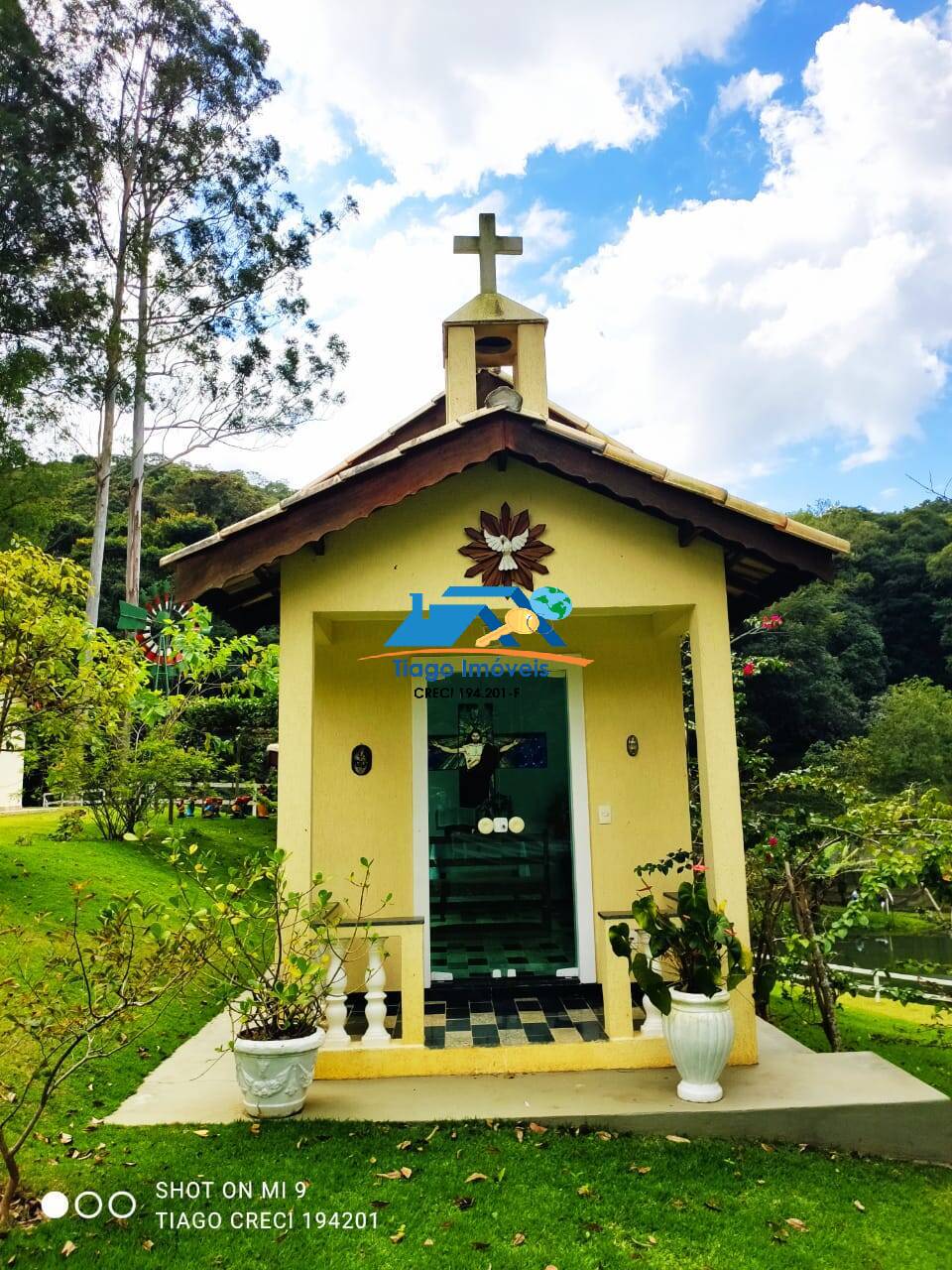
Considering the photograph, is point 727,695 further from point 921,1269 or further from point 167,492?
point 167,492

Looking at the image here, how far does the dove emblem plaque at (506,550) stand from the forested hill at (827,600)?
2769 centimetres

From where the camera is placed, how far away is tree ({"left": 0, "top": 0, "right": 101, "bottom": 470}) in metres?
21.4

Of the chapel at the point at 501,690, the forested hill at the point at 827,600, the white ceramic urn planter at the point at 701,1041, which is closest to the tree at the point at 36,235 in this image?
the forested hill at the point at 827,600

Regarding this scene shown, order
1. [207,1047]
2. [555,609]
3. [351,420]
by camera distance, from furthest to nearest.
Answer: [351,420], [207,1047], [555,609]

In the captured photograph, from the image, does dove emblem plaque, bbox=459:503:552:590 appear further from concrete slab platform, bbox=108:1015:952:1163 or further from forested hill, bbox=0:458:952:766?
forested hill, bbox=0:458:952:766

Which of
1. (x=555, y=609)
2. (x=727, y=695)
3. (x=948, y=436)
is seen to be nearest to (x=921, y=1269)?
(x=727, y=695)

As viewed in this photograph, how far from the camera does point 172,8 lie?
22.5 metres

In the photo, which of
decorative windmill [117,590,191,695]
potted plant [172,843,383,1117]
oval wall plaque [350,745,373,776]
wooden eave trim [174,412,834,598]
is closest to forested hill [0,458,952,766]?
decorative windmill [117,590,191,695]

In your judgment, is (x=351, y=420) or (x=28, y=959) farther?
(x=351, y=420)

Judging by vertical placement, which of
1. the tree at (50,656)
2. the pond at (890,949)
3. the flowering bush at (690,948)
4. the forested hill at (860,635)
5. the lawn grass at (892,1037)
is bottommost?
the pond at (890,949)

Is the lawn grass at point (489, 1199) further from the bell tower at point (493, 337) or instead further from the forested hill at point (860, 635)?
the forested hill at point (860, 635)

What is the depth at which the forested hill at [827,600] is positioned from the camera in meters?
35.5

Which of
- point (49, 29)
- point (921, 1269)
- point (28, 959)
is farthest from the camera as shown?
point (49, 29)

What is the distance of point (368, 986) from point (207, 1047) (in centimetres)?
181
